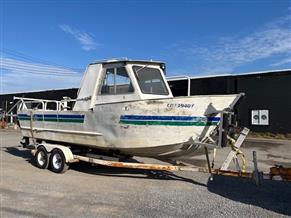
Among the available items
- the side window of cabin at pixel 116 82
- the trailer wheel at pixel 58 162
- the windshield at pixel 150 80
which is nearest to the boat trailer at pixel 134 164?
the trailer wheel at pixel 58 162

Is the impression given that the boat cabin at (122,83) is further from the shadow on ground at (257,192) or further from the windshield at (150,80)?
the shadow on ground at (257,192)

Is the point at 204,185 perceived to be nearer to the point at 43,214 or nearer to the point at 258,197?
the point at 258,197

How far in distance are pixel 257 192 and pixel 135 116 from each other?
2982 millimetres

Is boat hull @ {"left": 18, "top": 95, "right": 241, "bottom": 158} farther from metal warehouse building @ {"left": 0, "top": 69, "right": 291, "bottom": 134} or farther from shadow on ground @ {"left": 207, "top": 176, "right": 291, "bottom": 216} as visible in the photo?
metal warehouse building @ {"left": 0, "top": 69, "right": 291, "bottom": 134}

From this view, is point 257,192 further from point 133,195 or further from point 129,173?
point 129,173

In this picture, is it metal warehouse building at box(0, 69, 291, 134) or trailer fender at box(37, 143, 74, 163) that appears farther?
metal warehouse building at box(0, 69, 291, 134)

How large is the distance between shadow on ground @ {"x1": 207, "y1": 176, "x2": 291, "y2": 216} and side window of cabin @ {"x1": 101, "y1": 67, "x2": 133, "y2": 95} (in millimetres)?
2903

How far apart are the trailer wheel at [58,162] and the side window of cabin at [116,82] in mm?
1959

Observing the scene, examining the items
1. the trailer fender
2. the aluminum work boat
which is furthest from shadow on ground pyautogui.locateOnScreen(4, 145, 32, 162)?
the aluminum work boat

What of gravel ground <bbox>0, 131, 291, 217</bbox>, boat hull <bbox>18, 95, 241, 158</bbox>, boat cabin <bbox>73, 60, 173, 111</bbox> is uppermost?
boat cabin <bbox>73, 60, 173, 111</bbox>

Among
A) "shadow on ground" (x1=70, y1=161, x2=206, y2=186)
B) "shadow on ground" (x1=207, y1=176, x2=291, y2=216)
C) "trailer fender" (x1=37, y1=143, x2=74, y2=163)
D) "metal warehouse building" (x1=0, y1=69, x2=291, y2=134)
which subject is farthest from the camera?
"metal warehouse building" (x1=0, y1=69, x2=291, y2=134)

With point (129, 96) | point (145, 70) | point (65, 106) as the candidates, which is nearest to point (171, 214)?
point (129, 96)

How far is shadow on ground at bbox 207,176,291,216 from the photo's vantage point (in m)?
6.68

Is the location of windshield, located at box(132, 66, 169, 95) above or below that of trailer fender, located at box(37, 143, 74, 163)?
above
